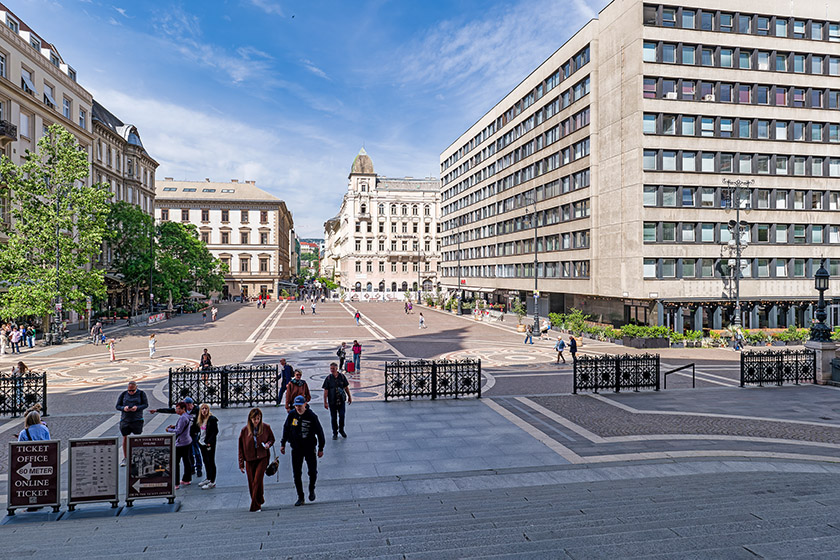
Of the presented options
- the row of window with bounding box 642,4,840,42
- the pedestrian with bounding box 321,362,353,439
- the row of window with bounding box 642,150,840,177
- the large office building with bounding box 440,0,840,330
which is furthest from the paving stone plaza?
the row of window with bounding box 642,4,840,42

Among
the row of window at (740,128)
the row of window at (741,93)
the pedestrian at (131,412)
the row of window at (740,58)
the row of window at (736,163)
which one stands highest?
the row of window at (740,58)

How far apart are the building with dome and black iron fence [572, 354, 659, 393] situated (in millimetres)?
85098

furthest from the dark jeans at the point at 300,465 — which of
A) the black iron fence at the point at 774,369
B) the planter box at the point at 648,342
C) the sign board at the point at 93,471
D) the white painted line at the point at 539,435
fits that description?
the planter box at the point at 648,342

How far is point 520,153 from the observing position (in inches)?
2111

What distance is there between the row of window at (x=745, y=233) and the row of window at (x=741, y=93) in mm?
8951

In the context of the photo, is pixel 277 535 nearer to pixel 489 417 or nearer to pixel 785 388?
pixel 489 417

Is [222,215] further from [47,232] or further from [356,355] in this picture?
[356,355]

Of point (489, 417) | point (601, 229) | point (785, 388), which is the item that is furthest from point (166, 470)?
point (601, 229)

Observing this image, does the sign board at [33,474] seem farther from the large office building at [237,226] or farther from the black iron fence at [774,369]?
the large office building at [237,226]

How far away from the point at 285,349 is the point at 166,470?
2137 cm

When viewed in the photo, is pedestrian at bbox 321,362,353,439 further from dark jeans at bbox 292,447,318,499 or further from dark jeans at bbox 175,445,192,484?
dark jeans at bbox 292,447,318,499

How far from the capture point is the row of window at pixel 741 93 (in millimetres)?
34781

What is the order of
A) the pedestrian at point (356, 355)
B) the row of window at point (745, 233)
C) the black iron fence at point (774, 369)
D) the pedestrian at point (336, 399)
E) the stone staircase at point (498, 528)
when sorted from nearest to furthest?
the stone staircase at point (498, 528) → the pedestrian at point (336, 399) → the black iron fence at point (774, 369) → the pedestrian at point (356, 355) → the row of window at point (745, 233)

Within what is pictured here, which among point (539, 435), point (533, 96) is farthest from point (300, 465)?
point (533, 96)
